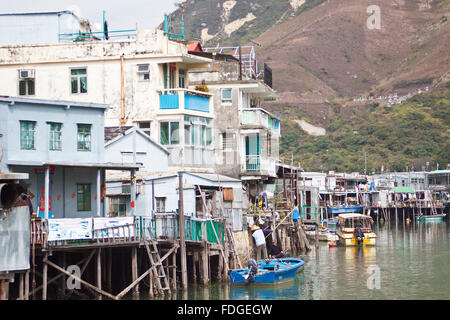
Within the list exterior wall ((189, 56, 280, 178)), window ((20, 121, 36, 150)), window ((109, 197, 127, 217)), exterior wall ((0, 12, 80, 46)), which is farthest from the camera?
exterior wall ((189, 56, 280, 178))

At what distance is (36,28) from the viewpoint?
5681 cm

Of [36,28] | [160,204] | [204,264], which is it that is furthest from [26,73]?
[204,264]

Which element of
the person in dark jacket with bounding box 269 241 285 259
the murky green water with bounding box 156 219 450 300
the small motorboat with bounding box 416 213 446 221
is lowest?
the murky green water with bounding box 156 219 450 300

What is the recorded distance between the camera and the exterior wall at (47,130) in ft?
120

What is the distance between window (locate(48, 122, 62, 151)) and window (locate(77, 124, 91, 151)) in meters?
1.09

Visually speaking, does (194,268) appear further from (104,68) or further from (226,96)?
(226,96)

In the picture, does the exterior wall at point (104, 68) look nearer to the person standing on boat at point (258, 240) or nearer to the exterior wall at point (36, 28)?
the exterior wall at point (36, 28)

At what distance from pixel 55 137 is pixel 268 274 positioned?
13.2 meters

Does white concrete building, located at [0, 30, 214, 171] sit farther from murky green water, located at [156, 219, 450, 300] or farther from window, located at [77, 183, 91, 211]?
window, located at [77, 183, 91, 211]

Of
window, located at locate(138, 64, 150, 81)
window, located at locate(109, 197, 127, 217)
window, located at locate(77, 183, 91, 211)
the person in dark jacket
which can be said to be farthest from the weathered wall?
the person in dark jacket

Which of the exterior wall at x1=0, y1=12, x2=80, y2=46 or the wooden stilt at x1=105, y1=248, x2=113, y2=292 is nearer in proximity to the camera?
the wooden stilt at x1=105, y1=248, x2=113, y2=292

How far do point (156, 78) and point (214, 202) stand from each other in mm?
→ 9888

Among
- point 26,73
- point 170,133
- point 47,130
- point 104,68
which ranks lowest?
point 47,130

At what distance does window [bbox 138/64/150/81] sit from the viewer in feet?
177
